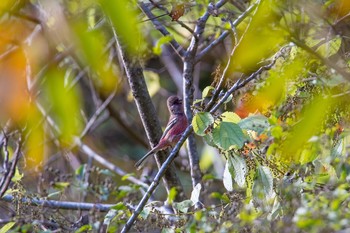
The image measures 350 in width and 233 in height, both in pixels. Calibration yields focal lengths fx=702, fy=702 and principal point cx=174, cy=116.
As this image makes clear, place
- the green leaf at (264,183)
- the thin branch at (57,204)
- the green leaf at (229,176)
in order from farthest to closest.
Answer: the thin branch at (57,204) → the green leaf at (229,176) → the green leaf at (264,183)

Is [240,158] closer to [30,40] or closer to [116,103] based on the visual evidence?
[30,40]

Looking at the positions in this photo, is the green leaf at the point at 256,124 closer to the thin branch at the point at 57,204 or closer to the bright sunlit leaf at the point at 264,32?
the bright sunlit leaf at the point at 264,32

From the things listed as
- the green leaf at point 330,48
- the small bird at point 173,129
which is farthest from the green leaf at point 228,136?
the small bird at point 173,129

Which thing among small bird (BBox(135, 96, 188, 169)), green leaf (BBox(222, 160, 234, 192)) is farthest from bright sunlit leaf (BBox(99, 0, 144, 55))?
small bird (BBox(135, 96, 188, 169))

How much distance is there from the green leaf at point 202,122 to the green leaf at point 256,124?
154mm

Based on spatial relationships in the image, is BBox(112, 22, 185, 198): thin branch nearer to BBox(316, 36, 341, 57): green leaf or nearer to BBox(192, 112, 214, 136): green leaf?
BBox(192, 112, 214, 136): green leaf

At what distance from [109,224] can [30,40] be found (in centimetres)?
160

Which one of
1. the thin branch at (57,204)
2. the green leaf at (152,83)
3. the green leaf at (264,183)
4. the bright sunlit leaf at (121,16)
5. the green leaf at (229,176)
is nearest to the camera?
the bright sunlit leaf at (121,16)

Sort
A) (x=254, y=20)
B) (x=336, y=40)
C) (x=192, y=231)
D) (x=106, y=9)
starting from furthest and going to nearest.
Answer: (x=336, y=40)
(x=192, y=231)
(x=254, y=20)
(x=106, y=9)

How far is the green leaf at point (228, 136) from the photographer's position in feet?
9.09

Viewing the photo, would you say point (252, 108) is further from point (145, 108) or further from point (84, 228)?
point (84, 228)

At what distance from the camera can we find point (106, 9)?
3.76 ft

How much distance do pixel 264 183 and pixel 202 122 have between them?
347 millimetres

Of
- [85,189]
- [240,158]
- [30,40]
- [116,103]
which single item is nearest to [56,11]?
[30,40]
